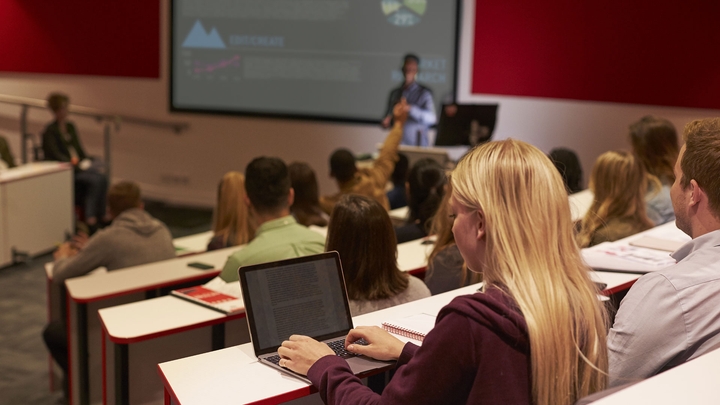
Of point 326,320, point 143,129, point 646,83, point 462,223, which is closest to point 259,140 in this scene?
point 143,129

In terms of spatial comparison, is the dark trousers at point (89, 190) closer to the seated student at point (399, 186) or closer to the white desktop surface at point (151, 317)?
the seated student at point (399, 186)

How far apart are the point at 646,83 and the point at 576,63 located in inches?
24.8

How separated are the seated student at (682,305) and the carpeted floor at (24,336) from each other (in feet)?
9.71

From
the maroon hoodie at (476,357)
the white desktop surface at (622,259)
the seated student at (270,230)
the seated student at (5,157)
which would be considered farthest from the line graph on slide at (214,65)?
the maroon hoodie at (476,357)

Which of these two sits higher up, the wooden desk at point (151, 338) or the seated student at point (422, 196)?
the seated student at point (422, 196)

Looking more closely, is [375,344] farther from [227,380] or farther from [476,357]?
[476,357]

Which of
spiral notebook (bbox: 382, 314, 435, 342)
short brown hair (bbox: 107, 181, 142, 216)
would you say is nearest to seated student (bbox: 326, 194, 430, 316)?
spiral notebook (bbox: 382, 314, 435, 342)

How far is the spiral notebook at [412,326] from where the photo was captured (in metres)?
1.92

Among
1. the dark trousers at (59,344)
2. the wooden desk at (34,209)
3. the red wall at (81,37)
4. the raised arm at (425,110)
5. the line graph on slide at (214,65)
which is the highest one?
the red wall at (81,37)

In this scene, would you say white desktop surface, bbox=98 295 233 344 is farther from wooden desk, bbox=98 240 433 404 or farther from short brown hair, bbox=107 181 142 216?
short brown hair, bbox=107 181 142 216

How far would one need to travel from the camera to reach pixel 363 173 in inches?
191

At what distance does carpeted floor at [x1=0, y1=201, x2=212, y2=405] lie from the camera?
3730mm

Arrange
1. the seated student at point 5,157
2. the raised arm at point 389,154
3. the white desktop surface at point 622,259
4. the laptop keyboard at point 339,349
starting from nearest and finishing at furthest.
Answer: the laptop keyboard at point 339,349 → the white desktop surface at point 622,259 → the raised arm at point 389,154 → the seated student at point 5,157

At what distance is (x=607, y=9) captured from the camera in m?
6.53
